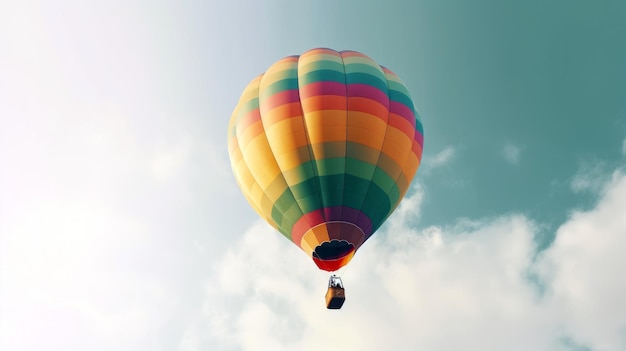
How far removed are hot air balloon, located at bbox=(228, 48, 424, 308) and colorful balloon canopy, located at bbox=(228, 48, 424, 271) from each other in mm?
38

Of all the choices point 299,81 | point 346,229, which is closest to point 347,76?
point 299,81

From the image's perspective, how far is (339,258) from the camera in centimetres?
1869

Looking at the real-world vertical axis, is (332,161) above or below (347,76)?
below

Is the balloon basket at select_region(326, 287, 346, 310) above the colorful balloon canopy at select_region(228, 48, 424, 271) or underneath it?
underneath

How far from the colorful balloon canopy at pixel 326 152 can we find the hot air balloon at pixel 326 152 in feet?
0.12

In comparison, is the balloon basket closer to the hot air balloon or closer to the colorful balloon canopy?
the hot air balloon

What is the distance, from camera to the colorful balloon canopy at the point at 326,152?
1792 cm

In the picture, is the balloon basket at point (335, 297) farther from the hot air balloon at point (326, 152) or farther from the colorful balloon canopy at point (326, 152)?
the colorful balloon canopy at point (326, 152)

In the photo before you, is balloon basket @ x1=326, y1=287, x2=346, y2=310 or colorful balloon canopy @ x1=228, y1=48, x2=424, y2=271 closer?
balloon basket @ x1=326, y1=287, x2=346, y2=310

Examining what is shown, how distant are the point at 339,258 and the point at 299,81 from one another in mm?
7266

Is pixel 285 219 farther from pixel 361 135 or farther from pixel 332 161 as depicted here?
pixel 361 135

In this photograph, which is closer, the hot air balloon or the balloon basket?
the balloon basket

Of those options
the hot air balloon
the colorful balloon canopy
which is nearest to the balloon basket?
the hot air balloon

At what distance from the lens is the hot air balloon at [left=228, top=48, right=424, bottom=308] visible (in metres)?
17.9
